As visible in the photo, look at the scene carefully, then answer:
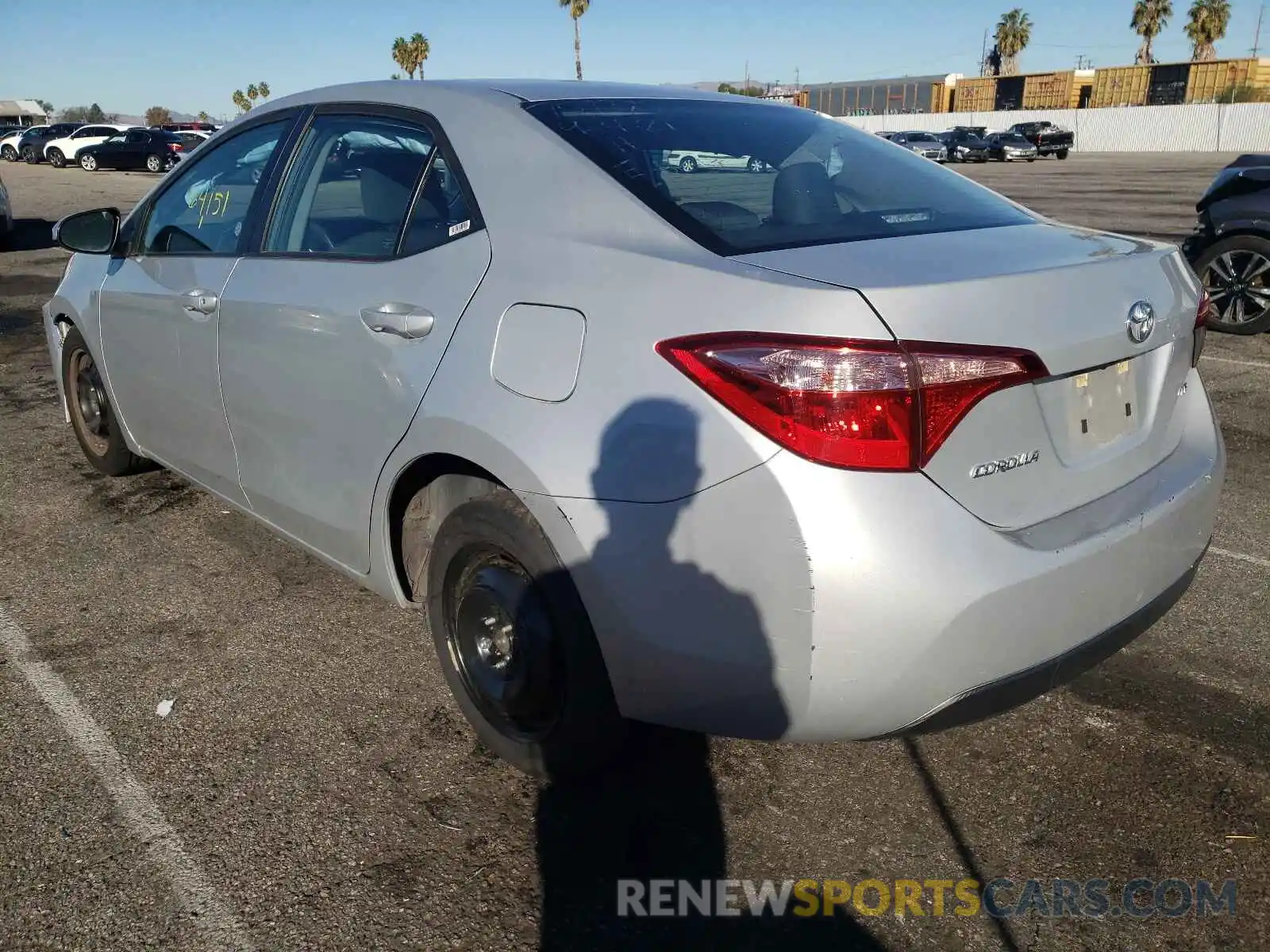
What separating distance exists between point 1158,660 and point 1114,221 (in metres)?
15.2

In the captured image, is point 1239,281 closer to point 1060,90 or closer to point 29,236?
point 29,236

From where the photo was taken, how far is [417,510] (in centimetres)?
296

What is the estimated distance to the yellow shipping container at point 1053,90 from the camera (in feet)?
235

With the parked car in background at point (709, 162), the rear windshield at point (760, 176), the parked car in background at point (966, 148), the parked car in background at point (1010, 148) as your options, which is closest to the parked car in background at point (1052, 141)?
the parked car in background at point (1010, 148)

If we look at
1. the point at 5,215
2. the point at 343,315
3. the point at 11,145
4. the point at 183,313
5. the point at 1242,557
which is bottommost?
the point at 1242,557

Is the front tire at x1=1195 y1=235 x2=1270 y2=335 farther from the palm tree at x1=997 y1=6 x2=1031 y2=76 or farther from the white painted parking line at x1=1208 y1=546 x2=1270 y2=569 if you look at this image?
the palm tree at x1=997 y1=6 x2=1031 y2=76

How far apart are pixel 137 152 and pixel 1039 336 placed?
137ft

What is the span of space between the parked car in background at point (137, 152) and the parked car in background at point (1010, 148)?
110 ft

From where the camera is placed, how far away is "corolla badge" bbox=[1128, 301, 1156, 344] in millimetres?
2303

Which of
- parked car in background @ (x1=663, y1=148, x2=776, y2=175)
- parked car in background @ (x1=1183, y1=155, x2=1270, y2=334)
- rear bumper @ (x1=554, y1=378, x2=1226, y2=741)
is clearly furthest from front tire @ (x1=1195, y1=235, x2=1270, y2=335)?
rear bumper @ (x1=554, y1=378, x2=1226, y2=741)

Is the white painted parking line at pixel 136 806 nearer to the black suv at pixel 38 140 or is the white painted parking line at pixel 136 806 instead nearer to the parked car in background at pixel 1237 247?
the parked car in background at pixel 1237 247

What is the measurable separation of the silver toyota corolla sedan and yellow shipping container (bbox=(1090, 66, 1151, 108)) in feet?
252

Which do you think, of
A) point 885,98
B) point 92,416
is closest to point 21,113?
point 885,98

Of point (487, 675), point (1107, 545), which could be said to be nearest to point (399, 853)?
point (487, 675)
